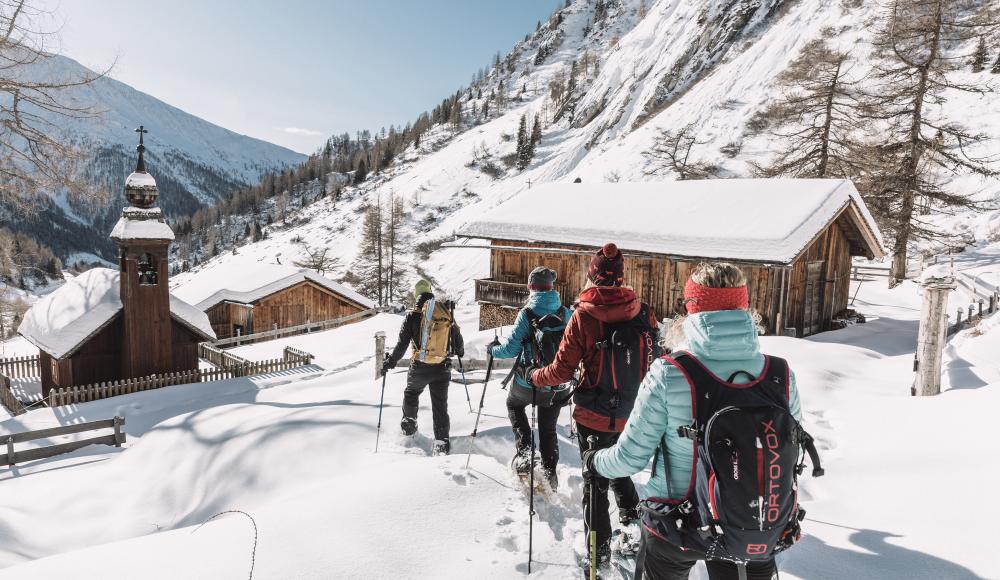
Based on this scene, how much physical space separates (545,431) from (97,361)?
17437 mm

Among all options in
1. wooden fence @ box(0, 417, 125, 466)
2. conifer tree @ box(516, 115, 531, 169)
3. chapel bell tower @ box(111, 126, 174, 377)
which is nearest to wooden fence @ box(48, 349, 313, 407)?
chapel bell tower @ box(111, 126, 174, 377)

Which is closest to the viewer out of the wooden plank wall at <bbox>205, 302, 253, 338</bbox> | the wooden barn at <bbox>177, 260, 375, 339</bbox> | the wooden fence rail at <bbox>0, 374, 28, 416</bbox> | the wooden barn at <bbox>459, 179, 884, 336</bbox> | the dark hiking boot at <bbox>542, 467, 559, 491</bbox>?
the dark hiking boot at <bbox>542, 467, 559, 491</bbox>

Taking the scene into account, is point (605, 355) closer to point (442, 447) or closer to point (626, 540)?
point (626, 540)

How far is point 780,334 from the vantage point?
14.1m

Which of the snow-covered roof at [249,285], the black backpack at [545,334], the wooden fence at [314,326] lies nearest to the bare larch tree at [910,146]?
the black backpack at [545,334]

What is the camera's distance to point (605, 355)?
369 cm

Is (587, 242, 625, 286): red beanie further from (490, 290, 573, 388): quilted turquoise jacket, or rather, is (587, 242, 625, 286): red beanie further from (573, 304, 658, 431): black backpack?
(490, 290, 573, 388): quilted turquoise jacket

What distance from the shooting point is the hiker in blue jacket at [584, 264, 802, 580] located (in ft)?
7.43

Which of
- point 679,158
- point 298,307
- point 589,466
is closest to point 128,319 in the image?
point 298,307

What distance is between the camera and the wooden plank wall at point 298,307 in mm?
27875

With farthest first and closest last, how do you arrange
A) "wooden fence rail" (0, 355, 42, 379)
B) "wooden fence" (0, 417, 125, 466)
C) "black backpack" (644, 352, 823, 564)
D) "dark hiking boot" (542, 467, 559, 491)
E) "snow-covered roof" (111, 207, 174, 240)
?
1. "wooden fence rail" (0, 355, 42, 379)
2. "snow-covered roof" (111, 207, 174, 240)
3. "wooden fence" (0, 417, 125, 466)
4. "dark hiking boot" (542, 467, 559, 491)
5. "black backpack" (644, 352, 823, 564)

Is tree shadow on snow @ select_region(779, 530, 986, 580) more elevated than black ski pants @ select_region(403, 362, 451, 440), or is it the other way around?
black ski pants @ select_region(403, 362, 451, 440)

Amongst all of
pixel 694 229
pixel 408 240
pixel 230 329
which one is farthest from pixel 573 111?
pixel 694 229

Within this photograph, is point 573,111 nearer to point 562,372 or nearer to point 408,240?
point 408,240
